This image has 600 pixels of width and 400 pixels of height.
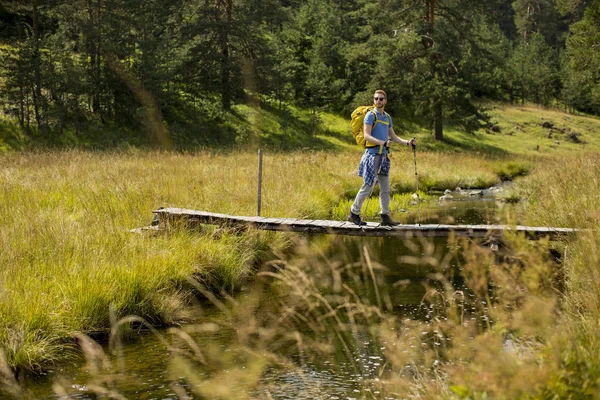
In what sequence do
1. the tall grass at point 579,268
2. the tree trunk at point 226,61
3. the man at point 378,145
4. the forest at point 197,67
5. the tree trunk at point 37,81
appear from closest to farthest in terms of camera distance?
1. the tall grass at point 579,268
2. the man at point 378,145
3. the tree trunk at point 37,81
4. the forest at point 197,67
5. the tree trunk at point 226,61

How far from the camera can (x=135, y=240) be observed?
8961 millimetres

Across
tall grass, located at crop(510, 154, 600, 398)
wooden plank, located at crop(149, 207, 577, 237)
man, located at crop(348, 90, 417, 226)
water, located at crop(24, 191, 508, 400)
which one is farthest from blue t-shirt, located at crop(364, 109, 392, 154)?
tall grass, located at crop(510, 154, 600, 398)

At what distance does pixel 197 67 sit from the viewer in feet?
124

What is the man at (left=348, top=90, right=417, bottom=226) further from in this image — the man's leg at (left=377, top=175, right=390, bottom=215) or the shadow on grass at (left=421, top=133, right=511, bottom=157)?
the shadow on grass at (left=421, top=133, right=511, bottom=157)

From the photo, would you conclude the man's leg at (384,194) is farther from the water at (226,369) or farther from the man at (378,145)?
the water at (226,369)

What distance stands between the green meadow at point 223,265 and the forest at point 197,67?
13.4 m

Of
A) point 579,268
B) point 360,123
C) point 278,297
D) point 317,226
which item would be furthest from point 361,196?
point 579,268

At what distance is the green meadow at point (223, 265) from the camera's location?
2971mm

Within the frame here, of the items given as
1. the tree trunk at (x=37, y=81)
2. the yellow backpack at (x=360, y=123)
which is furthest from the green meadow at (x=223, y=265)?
the tree trunk at (x=37, y=81)

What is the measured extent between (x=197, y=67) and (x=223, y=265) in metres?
30.4

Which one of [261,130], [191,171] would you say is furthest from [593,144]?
[191,171]

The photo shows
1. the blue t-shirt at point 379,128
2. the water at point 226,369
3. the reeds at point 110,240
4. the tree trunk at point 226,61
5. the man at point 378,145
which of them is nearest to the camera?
the water at point 226,369

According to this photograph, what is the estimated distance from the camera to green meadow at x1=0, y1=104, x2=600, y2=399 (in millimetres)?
2971

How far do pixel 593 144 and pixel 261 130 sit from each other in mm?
28830
